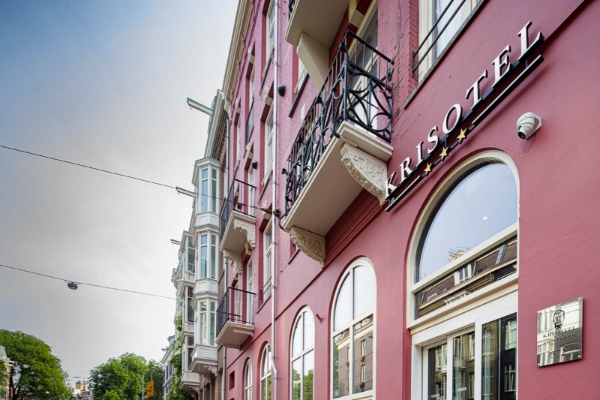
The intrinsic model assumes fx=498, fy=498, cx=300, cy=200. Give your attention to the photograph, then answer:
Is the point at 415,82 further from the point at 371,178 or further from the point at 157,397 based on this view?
the point at 157,397

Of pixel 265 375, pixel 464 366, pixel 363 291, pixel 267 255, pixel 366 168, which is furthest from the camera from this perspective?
pixel 267 255

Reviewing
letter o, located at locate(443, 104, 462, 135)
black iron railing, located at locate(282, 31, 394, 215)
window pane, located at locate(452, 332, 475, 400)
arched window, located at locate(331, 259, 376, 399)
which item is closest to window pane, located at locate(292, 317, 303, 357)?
arched window, located at locate(331, 259, 376, 399)

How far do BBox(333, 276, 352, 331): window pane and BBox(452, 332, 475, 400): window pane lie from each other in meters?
2.88

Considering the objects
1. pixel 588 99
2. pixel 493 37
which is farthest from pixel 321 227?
pixel 588 99

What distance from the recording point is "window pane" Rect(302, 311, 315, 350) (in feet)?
30.2

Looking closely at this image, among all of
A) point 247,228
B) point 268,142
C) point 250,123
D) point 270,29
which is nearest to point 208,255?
point 250,123

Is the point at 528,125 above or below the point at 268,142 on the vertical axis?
below

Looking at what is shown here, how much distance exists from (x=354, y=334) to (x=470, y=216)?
3.19 m

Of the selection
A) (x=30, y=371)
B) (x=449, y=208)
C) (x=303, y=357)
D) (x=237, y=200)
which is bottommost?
(x=30, y=371)

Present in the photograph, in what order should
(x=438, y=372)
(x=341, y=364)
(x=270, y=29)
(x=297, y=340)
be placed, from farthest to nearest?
(x=270, y=29), (x=297, y=340), (x=341, y=364), (x=438, y=372)

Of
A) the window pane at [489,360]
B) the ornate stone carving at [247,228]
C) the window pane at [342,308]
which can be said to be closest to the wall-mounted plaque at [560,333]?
the window pane at [489,360]

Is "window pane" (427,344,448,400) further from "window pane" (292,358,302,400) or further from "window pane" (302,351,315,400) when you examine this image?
"window pane" (292,358,302,400)

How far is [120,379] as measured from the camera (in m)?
72.7

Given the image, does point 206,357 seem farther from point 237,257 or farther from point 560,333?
point 560,333
